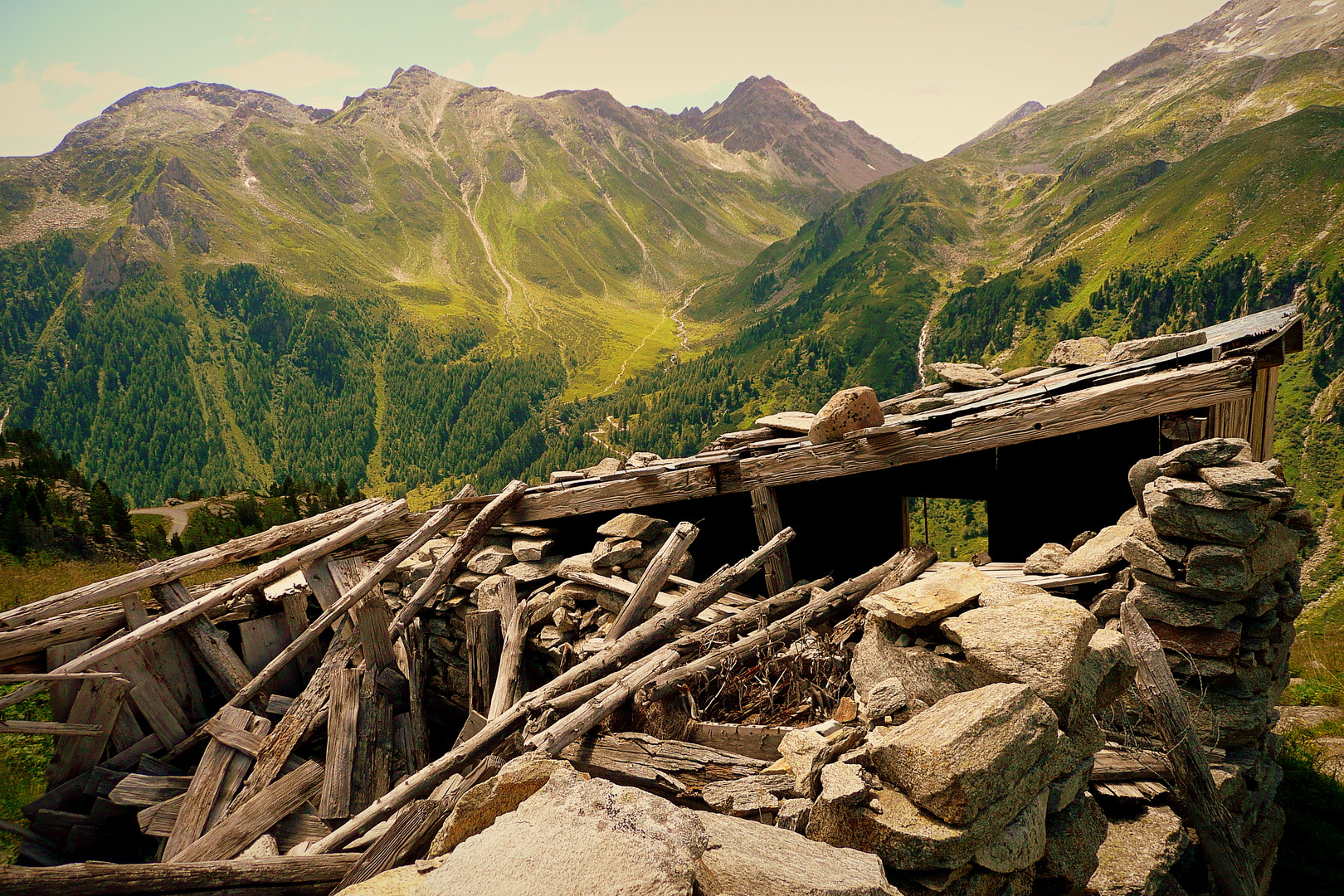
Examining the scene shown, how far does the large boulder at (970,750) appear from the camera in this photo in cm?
450

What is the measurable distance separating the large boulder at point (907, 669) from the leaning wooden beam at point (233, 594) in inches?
329

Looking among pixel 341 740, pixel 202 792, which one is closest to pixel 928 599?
pixel 341 740

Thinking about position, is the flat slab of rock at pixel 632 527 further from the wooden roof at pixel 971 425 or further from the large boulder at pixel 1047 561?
the large boulder at pixel 1047 561

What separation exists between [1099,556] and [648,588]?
220 inches

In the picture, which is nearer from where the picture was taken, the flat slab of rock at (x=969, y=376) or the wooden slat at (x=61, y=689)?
the wooden slat at (x=61, y=689)

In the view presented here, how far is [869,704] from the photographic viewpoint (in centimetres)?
605

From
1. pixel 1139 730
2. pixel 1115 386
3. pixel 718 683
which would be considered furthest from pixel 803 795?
pixel 1115 386

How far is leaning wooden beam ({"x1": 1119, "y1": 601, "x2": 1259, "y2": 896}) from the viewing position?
6262mm

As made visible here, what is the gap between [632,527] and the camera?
11547 millimetres

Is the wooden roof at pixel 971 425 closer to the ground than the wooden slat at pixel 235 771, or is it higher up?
higher up

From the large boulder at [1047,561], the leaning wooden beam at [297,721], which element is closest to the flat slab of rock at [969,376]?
the large boulder at [1047,561]

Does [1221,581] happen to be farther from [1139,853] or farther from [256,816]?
[256,816]

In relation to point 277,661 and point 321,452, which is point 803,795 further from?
point 321,452

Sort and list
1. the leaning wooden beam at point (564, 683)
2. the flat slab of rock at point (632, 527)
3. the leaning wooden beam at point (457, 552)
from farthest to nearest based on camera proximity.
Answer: the flat slab of rock at point (632, 527), the leaning wooden beam at point (457, 552), the leaning wooden beam at point (564, 683)
